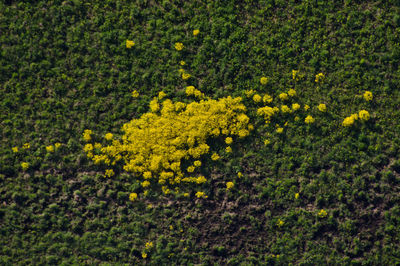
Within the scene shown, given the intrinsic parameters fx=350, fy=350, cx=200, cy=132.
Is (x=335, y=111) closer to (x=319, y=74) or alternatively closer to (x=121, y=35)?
(x=319, y=74)

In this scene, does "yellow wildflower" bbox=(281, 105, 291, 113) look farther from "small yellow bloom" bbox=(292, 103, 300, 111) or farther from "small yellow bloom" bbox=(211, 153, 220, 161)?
"small yellow bloom" bbox=(211, 153, 220, 161)

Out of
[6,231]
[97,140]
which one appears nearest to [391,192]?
[97,140]

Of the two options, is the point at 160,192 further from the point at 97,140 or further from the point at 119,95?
the point at 119,95

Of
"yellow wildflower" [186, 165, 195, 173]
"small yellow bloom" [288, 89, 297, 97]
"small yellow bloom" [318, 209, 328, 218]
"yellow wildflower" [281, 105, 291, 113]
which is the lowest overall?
"small yellow bloom" [318, 209, 328, 218]

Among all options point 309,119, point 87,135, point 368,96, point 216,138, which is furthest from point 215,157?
point 368,96

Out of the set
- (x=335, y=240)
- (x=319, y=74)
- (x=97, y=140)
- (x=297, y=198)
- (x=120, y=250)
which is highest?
(x=319, y=74)

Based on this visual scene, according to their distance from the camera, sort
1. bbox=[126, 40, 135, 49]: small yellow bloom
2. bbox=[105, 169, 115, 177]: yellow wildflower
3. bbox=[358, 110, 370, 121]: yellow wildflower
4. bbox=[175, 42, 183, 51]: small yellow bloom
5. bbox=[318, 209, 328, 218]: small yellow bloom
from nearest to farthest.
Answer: bbox=[318, 209, 328, 218]: small yellow bloom
bbox=[358, 110, 370, 121]: yellow wildflower
bbox=[105, 169, 115, 177]: yellow wildflower
bbox=[175, 42, 183, 51]: small yellow bloom
bbox=[126, 40, 135, 49]: small yellow bloom

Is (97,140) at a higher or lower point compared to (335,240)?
higher

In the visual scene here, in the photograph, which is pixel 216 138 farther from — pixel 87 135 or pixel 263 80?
pixel 87 135

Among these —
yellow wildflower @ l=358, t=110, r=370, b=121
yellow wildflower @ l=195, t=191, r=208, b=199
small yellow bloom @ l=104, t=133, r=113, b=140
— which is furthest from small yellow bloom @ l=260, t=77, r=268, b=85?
small yellow bloom @ l=104, t=133, r=113, b=140
